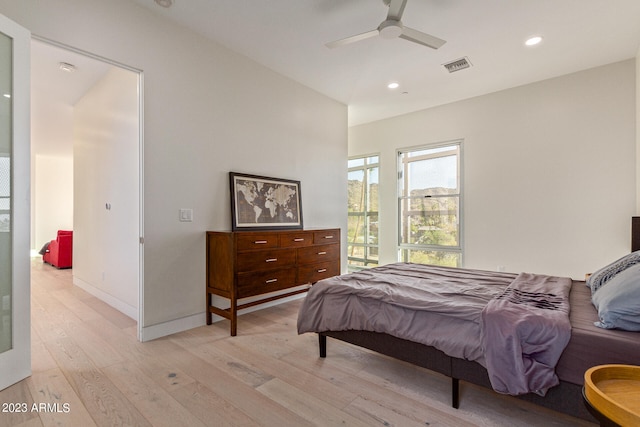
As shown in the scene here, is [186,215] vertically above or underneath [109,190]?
underneath

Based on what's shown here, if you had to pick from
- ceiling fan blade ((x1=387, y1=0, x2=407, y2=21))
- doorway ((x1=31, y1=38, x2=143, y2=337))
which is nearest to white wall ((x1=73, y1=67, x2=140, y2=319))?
doorway ((x1=31, y1=38, x2=143, y2=337))

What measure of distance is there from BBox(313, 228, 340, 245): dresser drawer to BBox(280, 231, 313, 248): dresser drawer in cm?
9

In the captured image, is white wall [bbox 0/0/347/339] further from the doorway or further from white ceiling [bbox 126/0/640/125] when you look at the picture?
white ceiling [bbox 126/0/640/125]

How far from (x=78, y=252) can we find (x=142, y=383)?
359 cm

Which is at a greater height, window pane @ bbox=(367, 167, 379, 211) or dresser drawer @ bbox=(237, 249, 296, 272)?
window pane @ bbox=(367, 167, 379, 211)

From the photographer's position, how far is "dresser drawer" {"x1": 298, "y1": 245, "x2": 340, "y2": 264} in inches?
138

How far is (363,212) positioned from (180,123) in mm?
3864

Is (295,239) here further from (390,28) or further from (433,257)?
(433,257)

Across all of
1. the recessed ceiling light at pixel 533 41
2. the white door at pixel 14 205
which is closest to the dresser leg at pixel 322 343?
the white door at pixel 14 205

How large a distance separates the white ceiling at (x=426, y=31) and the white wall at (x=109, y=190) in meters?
1.27

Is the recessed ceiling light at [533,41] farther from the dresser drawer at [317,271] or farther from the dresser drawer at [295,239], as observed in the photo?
the dresser drawer at [317,271]

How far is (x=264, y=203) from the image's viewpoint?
11.9 feet

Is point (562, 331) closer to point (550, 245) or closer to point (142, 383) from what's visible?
point (142, 383)

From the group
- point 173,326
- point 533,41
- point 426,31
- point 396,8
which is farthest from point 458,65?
point 173,326
